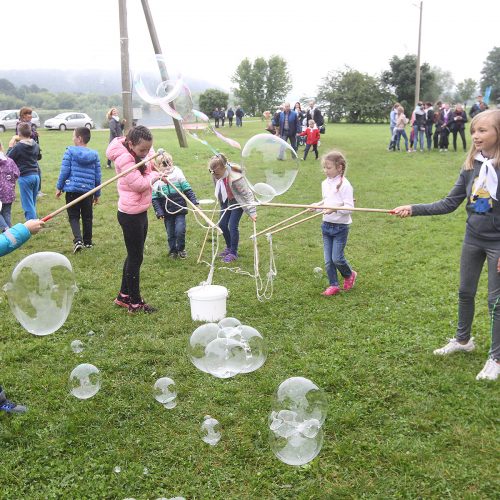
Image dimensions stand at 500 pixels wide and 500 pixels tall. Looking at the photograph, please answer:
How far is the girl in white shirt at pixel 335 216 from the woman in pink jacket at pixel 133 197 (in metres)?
1.94

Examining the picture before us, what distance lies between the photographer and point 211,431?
3477 millimetres

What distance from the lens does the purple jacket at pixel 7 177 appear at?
7590 mm

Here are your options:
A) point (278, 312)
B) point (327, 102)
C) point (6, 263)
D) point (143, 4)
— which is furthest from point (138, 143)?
point (327, 102)

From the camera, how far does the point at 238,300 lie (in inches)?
234

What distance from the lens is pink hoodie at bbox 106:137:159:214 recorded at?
5035 millimetres

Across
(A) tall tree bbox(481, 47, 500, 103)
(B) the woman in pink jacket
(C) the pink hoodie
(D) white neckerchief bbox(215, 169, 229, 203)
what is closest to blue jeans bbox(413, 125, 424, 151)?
(D) white neckerchief bbox(215, 169, 229, 203)

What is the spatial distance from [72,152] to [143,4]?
25.9 feet

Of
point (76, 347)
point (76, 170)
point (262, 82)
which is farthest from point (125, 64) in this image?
point (262, 82)

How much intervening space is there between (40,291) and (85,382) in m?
0.81

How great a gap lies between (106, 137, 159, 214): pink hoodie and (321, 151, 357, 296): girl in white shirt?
1.94 m

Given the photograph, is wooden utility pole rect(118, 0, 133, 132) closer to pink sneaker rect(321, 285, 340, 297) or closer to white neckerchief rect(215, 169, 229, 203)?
white neckerchief rect(215, 169, 229, 203)

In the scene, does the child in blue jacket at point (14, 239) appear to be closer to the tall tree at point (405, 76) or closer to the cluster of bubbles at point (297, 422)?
the cluster of bubbles at point (297, 422)

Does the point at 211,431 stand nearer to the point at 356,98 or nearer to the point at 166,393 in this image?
the point at 166,393

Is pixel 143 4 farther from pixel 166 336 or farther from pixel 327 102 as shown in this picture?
pixel 327 102
